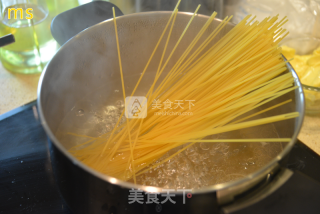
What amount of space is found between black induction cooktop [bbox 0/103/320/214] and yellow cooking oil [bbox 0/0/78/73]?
0.24 meters

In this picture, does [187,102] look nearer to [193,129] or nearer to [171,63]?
[193,129]

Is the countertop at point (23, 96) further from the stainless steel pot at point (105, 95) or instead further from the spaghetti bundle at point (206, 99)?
the spaghetti bundle at point (206, 99)

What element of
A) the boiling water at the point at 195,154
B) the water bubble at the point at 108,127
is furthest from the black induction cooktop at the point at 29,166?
the water bubble at the point at 108,127

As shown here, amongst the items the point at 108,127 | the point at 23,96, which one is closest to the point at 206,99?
the point at 108,127

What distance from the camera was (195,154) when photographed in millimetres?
745

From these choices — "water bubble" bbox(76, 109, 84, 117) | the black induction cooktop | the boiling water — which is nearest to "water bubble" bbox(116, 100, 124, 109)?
the boiling water

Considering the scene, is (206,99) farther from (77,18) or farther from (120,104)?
(77,18)

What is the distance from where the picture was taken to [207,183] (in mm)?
686

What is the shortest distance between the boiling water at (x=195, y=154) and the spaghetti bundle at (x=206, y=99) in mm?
35

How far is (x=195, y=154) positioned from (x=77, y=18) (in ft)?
1.81

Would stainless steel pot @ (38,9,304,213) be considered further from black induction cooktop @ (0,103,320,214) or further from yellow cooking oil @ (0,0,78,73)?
yellow cooking oil @ (0,0,78,73)

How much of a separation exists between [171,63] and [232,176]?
47 centimetres

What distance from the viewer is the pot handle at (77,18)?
0.82 metres

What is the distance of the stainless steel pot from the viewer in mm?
452
